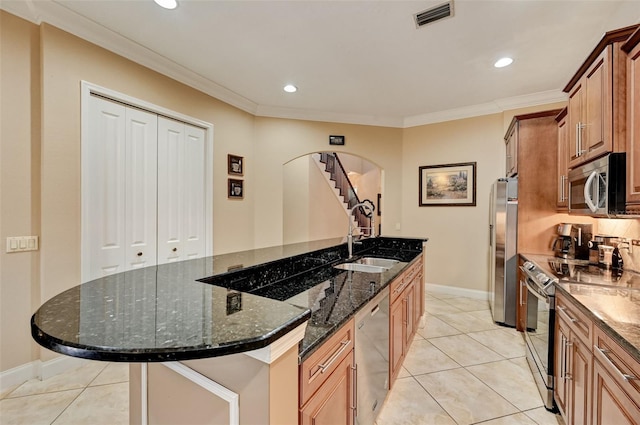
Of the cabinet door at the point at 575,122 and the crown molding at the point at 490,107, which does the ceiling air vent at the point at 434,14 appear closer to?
the cabinet door at the point at 575,122

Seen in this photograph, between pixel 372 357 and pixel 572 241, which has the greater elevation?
pixel 572 241

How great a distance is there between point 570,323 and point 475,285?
2862 millimetres

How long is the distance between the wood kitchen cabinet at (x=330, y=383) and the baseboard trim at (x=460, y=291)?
3618 mm

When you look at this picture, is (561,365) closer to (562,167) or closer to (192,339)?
(562,167)


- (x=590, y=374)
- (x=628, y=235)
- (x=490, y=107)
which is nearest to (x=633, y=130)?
(x=628, y=235)

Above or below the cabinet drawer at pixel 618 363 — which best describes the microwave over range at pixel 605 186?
above

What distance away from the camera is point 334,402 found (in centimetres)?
121

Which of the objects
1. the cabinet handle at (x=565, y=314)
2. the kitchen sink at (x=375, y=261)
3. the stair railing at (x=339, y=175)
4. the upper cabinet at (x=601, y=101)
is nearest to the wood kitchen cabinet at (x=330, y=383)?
the cabinet handle at (x=565, y=314)

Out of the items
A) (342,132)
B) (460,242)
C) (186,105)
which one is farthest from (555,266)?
(186,105)

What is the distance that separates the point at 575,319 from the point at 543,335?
23.6 inches

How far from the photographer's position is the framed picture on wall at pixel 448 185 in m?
4.29

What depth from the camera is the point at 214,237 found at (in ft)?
11.8

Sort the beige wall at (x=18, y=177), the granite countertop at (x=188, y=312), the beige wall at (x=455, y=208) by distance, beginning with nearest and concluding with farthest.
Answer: the granite countertop at (x=188, y=312) → the beige wall at (x=18, y=177) → the beige wall at (x=455, y=208)

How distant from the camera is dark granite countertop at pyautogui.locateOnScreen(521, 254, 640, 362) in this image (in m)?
1.11
